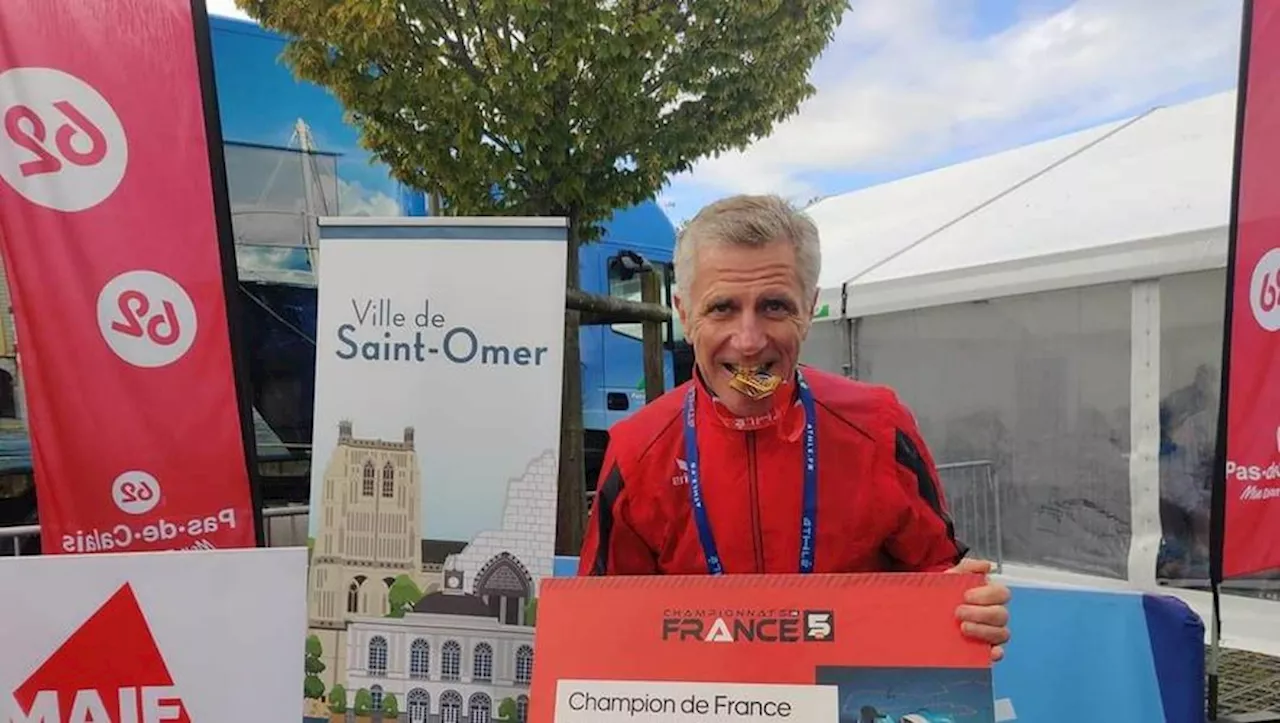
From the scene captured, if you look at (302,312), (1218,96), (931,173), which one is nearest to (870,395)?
(302,312)

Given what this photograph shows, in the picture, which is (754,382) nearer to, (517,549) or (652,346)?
(517,549)

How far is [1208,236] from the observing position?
14.8ft

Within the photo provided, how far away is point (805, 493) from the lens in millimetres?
1919

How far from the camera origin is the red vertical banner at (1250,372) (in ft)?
11.5

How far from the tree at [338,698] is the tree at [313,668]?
3 centimetres

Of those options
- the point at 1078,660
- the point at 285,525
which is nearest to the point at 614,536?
the point at 1078,660

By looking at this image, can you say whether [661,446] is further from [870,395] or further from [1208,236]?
[1208,236]

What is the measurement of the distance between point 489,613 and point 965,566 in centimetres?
133

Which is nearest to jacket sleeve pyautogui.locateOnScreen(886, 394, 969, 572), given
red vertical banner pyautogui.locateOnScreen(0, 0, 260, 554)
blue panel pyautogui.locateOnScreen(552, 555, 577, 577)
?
blue panel pyautogui.locateOnScreen(552, 555, 577, 577)

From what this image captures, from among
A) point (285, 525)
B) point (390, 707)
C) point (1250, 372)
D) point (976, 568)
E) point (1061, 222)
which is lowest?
point (390, 707)

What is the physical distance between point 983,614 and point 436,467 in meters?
1.51

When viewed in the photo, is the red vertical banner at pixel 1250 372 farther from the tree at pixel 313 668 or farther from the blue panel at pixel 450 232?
the tree at pixel 313 668

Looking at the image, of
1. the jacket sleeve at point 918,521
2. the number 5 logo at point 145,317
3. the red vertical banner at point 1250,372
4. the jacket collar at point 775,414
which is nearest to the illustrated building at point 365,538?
the number 5 logo at point 145,317

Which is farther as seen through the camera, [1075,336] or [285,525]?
[285,525]
